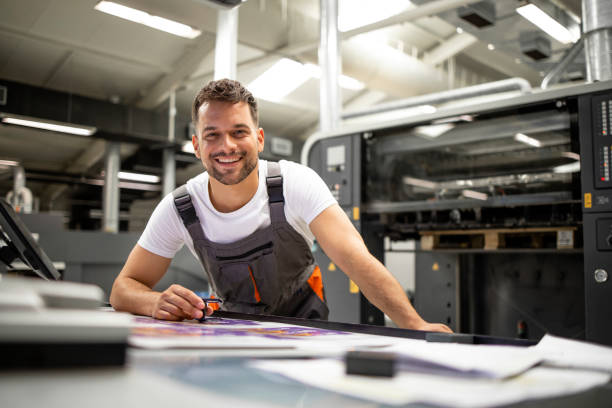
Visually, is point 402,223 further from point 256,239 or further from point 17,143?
point 17,143

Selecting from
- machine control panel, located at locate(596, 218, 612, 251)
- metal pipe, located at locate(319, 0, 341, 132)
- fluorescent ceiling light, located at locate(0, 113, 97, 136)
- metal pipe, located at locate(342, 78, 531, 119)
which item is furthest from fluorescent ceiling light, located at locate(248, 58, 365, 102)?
machine control panel, located at locate(596, 218, 612, 251)

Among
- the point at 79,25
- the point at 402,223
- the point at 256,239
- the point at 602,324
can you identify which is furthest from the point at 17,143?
the point at 602,324

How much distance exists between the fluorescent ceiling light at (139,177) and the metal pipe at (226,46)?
8875 mm

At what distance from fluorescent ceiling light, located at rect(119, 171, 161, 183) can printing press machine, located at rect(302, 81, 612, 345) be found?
9468mm

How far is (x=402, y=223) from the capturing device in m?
3.21

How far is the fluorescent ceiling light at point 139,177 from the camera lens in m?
11.9

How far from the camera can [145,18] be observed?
20.6ft

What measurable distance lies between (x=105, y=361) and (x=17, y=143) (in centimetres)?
1090

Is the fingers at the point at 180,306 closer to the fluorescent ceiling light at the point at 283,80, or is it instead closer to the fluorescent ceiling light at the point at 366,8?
the fluorescent ceiling light at the point at 366,8

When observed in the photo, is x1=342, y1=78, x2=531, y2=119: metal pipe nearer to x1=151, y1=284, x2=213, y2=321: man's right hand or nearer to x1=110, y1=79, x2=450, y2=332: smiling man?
x1=110, y1=79, x2=450, y2=332: smiling man

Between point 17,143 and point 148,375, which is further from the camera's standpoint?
point 17,143

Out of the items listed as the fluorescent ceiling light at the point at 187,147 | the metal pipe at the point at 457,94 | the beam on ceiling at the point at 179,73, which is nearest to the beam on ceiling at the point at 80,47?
the beam on ceiling at the point at 179,73

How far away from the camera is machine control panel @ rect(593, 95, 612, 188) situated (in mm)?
2201

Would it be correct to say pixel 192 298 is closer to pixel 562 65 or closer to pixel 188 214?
pixel 188 214
